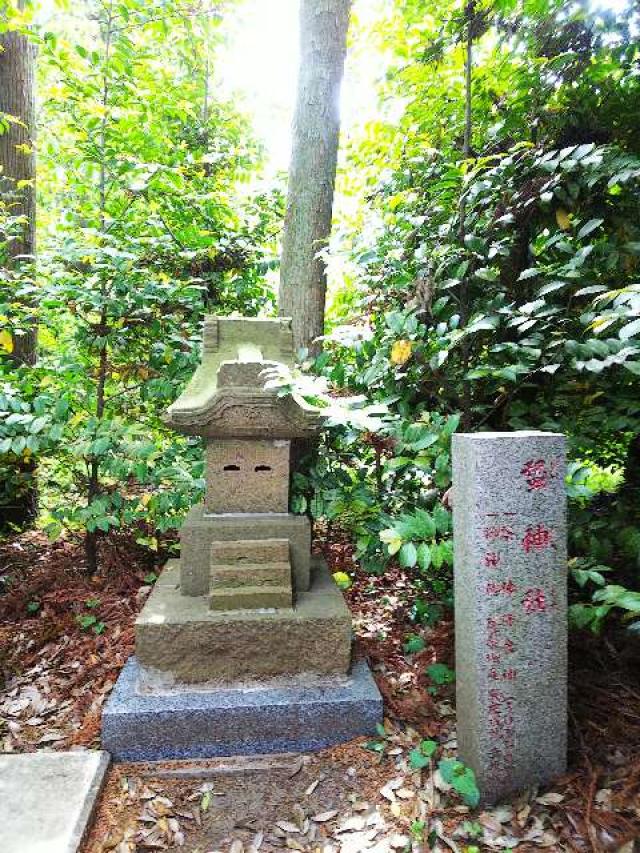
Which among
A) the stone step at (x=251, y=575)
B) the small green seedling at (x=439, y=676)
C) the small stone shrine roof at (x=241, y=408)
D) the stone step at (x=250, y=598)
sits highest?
the small stone shrine roof at (x=241, y=408)

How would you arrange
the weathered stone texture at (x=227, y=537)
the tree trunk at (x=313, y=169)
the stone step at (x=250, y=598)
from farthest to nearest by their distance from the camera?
the tree trunk at (x=313, y=169) → the weathered stone texture at (x=227, y=537) → the stone step at (x=250, y=598)

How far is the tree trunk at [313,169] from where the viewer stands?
14.3ft

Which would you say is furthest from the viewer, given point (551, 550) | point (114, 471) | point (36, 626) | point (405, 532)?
point (36, 626)

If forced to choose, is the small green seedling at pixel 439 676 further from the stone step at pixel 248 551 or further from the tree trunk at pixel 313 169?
the tree trunk at pixel 313 169

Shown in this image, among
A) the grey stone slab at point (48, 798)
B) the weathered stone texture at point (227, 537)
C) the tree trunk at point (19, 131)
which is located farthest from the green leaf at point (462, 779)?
the tree trunk at point (19, 131)

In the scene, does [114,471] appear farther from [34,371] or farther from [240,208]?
[240,208]

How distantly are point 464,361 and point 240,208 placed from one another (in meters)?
3.57

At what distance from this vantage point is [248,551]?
10.00 feet

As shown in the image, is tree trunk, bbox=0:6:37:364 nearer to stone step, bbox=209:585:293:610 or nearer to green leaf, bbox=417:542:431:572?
stone step, bbox=209:585:293:610

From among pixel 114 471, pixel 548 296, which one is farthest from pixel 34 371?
pixel 548 296

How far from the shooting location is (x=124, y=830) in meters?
2.29

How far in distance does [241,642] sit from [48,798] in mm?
1052

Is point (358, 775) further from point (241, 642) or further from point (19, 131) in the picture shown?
point (19, 131)

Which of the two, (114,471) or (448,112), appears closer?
(114,471)
